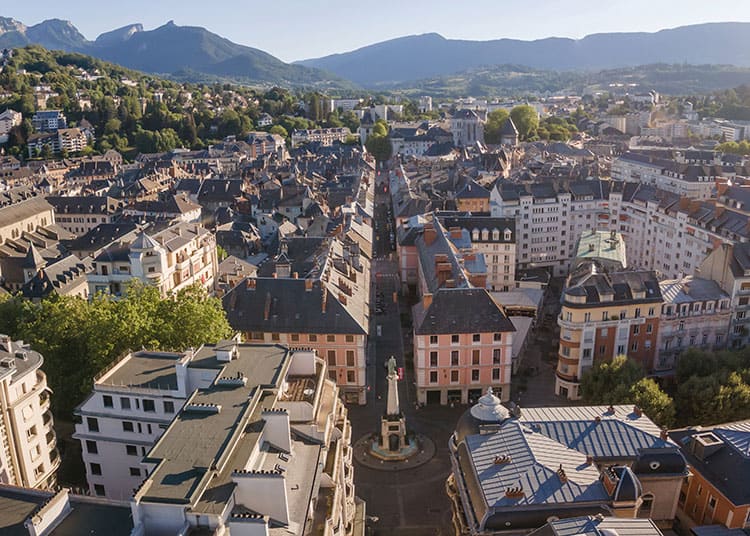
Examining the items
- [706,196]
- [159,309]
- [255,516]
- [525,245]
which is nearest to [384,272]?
[525,245]

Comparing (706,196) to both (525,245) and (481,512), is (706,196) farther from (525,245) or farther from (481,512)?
(481,512)

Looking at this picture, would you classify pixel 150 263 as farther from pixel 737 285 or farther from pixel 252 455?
pixel 737 285

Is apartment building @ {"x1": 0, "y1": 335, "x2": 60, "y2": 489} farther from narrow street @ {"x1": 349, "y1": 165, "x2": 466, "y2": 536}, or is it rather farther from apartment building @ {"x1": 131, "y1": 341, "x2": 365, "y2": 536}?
narrow street @ {"x1": 349, "y1": 165, "x2": 466, "y2": 536}

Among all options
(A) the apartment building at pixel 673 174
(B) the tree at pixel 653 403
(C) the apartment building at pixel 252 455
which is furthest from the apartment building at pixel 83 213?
(B) the tree at pixel 653 403

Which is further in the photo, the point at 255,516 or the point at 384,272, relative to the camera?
the point at 384,272

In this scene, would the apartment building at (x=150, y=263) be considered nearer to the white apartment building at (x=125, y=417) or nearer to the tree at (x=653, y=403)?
the white apartment building at (x=125, y=417)

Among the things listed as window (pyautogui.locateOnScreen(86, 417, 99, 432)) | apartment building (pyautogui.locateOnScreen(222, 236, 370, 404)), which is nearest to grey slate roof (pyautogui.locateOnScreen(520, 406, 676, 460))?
apartment building (pyautogui.locateOnScreen(222, 236, 370, 404))
